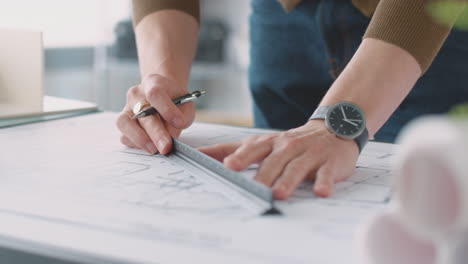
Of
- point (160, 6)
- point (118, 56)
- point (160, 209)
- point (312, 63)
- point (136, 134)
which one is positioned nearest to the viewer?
point (160, 209)

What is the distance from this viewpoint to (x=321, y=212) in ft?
1.83

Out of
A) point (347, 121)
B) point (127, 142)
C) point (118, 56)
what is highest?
point (347, 121)

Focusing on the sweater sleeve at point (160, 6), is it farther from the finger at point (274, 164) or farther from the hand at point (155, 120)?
the finger at point (274, 164)

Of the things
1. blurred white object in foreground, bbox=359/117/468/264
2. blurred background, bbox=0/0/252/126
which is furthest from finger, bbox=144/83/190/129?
blurred background, bbox=0/0/252/126

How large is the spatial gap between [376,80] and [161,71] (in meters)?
0.49

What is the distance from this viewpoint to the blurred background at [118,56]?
3.26 metres

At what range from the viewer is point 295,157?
0.67 m

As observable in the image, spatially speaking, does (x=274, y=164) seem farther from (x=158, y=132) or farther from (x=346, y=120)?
(x=158, y=132)

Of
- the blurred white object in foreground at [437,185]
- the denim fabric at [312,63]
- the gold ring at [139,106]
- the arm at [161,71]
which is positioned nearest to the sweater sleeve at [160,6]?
the arm at [161,71]

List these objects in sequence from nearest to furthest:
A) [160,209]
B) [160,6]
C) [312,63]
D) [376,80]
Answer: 1. [160,209]
2. [376,80]
3. [160,6]
4. [312,63]

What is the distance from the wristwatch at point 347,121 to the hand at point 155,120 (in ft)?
0.90

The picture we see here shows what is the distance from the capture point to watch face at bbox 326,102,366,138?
28.7 inches

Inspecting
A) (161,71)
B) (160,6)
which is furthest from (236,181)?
(160,6)

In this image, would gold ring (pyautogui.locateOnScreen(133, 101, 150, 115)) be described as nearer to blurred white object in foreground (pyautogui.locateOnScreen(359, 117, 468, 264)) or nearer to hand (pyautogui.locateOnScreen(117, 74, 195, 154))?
hand (pyautogui.locateOnScreen(117, 74, 195, 154))
